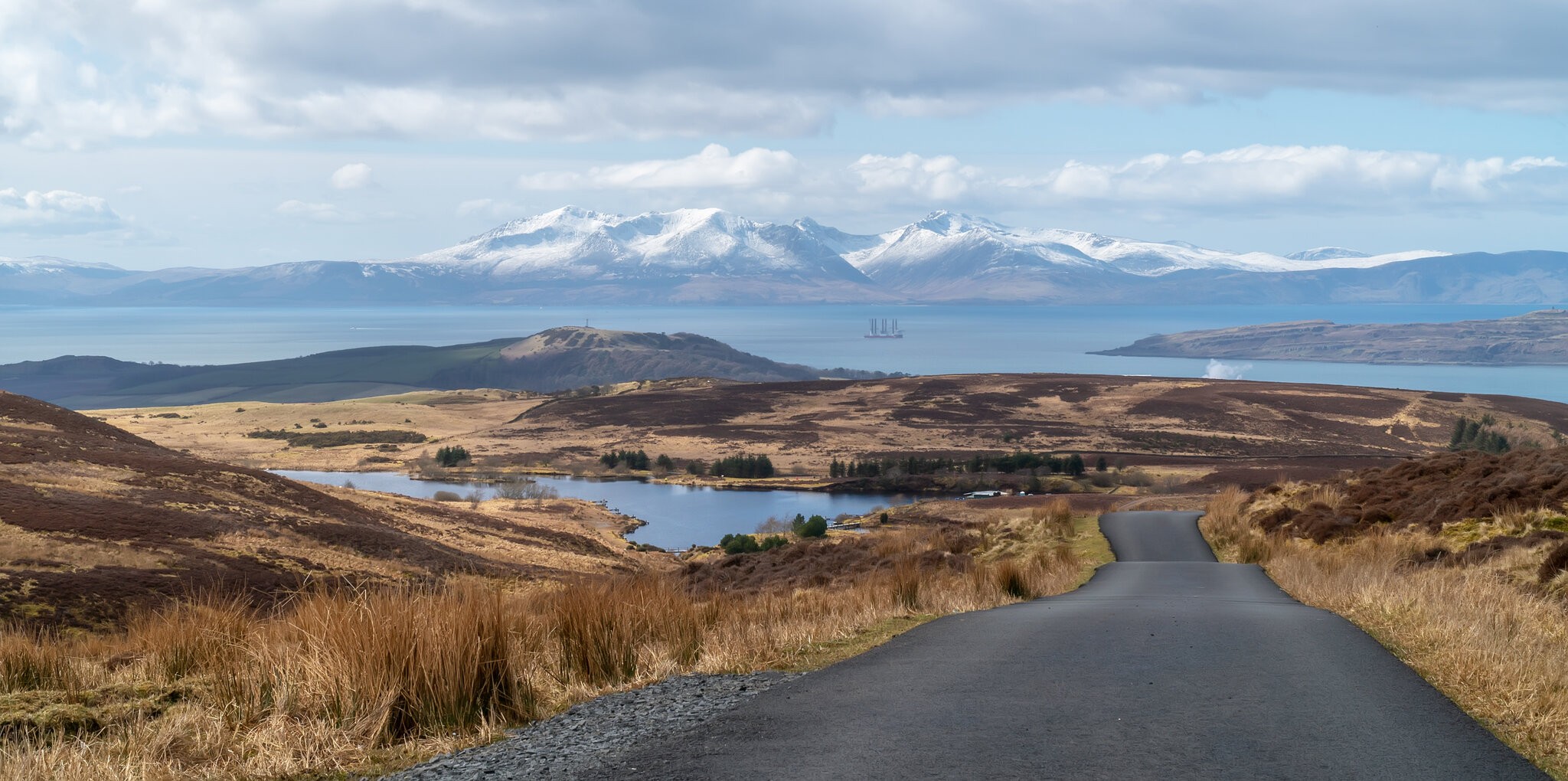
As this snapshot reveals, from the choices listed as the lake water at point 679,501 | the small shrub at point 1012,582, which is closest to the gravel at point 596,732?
the small shrub at point 1012,582

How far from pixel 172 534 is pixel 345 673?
53.3 ft

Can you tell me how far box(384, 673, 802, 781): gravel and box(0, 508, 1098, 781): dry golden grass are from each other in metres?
0.30

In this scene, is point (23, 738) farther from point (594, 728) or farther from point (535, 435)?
point (535, 435)

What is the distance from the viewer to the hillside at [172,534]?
1592 centimetres

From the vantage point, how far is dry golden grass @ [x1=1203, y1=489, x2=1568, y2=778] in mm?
6461

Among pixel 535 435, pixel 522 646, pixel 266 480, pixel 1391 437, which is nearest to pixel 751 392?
pixel 535 435

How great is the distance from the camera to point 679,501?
3110 inches

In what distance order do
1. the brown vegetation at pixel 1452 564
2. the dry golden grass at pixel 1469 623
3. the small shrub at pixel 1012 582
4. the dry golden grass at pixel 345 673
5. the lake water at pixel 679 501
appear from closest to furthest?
the dry golden grass at pixel 345 673
the dry golden grass at pixel 1469 623
the brown vegetation at pixel 1452 564
the small shrub at pixel 1012 582
the lake water at pixel 679 501

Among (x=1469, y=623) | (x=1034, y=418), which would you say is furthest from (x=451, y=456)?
(x=1469, y=623)

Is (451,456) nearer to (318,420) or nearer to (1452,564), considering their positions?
(318,420)

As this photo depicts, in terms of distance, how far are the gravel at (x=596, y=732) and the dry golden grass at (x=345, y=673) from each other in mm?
296

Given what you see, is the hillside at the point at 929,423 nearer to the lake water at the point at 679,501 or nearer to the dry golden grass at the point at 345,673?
the lake water at the point at 679,501

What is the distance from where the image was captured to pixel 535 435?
370 feet

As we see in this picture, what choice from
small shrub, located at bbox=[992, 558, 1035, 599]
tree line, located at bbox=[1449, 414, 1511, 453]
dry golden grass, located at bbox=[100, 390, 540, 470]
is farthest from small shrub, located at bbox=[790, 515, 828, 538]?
dry golden grass, located at bbox=[100, 390, 540, 470]
